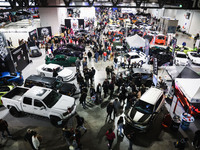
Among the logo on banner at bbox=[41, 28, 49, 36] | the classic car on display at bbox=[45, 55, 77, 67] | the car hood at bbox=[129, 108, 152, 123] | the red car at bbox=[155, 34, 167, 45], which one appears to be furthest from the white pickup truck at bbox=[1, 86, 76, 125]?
the red car at bbox=[155, 34, 167, 45]

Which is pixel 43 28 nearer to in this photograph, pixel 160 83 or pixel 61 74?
pixel 61 74

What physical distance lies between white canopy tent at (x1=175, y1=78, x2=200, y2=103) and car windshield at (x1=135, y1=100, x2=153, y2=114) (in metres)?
2.13

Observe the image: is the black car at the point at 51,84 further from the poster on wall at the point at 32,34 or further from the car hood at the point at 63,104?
the poster on wall at the point at 32,34

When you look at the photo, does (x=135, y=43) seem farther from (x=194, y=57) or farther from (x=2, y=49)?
(x=2, y=49)

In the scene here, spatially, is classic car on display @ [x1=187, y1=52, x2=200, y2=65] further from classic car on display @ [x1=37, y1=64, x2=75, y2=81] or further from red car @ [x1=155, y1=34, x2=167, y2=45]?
classic car on display @ [x1=37, y1=64, x2=75, y2=81]

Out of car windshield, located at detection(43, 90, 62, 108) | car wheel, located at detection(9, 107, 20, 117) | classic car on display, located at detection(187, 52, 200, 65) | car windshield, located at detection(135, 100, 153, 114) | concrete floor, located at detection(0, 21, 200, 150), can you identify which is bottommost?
concrete floor, located at detection(0, 21, 200, 150)

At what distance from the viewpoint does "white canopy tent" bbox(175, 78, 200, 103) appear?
7.98 m

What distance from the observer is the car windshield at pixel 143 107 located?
27.1 ft

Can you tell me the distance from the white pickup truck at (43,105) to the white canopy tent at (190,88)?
6.38m

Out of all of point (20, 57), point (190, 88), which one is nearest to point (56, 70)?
point (20, 57)

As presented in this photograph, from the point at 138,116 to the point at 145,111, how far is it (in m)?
0.54

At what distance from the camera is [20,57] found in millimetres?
14789

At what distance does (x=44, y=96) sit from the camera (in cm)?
834

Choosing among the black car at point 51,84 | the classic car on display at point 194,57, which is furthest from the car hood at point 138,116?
the classic car on display at point 194,57
